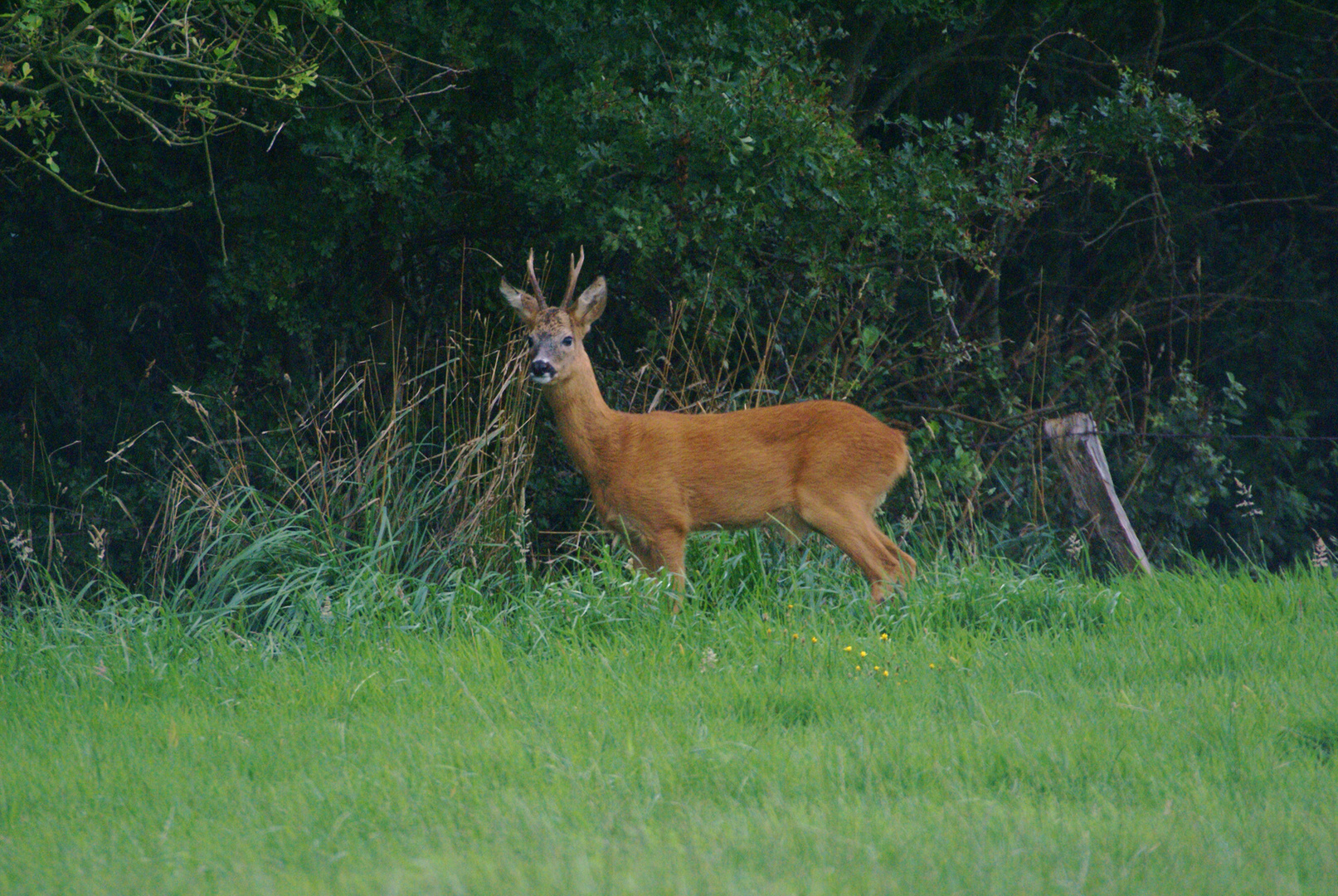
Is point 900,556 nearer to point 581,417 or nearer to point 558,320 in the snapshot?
point 581,417

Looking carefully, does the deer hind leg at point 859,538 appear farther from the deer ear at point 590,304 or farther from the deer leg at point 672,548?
the deer ear at point 590,304

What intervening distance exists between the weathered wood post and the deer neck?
1974 millimetres

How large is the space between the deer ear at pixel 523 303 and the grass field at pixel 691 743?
147 cm

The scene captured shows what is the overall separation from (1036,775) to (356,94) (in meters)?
5.18

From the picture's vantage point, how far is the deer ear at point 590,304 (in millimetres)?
6553

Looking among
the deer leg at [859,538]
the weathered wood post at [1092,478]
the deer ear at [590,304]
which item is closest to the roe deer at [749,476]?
the deer leg at [859,538]

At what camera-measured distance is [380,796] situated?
3350 mm

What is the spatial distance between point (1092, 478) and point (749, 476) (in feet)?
4.80

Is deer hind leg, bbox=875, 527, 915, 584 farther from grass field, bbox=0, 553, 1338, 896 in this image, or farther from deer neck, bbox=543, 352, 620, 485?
deer neck, bbox=543, 352, 620, 485

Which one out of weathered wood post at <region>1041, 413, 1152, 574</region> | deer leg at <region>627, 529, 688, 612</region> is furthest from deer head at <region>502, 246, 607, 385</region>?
weathered wood post at <region>1041, 413, 1152, 574</region>

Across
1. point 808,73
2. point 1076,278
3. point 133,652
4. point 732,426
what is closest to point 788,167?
point 808,73

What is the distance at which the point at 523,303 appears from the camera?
655 cm

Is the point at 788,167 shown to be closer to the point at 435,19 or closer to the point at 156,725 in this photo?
the point at 435,19

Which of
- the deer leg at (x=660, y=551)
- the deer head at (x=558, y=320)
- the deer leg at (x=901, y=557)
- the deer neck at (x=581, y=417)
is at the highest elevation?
the deer head at (x=558, y=320)
